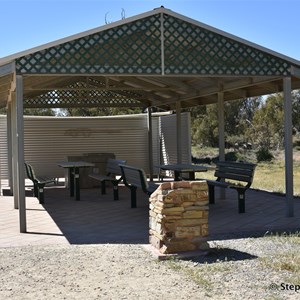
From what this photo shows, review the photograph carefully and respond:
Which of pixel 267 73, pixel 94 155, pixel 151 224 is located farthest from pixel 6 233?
pixel 94 155

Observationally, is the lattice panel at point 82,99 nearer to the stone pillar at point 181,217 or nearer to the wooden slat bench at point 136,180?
the wooden slat bench at point 136,180

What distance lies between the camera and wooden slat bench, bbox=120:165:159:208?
8.22 meters

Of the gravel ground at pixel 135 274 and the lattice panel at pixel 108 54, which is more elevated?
the lattice panel at pixel 108 54

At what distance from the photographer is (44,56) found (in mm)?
6797

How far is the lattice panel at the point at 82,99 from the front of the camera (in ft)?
41.6

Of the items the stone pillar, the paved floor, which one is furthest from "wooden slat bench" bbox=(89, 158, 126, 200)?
the stone pillar

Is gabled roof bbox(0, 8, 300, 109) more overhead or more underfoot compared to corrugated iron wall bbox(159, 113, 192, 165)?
more overhead

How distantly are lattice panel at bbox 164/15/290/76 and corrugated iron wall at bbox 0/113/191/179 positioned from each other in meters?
7.17

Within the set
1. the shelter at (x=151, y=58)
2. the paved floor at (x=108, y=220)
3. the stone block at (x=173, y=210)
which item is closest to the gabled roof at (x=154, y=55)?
the shelter at (x=151, y=58)

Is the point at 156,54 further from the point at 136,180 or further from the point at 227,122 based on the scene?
the point at 227,122

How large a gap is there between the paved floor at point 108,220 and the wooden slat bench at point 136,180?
1.39ft

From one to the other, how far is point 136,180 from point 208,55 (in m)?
2.59

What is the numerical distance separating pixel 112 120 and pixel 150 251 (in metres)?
10.8

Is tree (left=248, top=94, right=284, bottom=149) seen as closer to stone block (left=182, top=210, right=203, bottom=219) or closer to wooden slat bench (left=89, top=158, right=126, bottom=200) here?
wooden slat bench (left=89, top=158, right=126, bottom=200)
